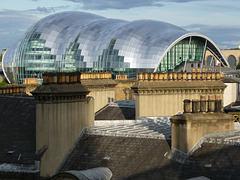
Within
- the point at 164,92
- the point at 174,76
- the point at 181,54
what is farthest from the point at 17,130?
the point at 181,54

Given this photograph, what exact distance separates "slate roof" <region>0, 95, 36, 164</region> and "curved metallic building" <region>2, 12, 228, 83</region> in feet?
243

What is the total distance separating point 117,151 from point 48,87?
555 centimetres

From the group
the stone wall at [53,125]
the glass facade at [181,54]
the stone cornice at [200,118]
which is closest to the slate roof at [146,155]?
the stone wall at [53,125]

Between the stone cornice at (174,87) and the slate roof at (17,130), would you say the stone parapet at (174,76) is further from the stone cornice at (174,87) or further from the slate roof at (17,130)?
the slate roof at (17,130)

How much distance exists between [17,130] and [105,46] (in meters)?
81.9

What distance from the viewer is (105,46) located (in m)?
120

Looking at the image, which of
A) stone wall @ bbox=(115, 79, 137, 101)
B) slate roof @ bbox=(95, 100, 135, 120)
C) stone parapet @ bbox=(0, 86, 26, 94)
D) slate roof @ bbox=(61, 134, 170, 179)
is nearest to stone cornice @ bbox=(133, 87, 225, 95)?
slate roof @ bbox=(95, 100, 135, 120)

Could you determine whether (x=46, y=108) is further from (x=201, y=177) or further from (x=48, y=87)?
(x=201, y=177)

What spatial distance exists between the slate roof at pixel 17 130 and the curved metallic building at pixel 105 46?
74126mm

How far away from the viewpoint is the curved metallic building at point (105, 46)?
4638 inches

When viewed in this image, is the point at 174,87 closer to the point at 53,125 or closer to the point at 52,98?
the point at 52,98

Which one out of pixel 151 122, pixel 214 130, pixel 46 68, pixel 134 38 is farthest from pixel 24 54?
pixel 214 130

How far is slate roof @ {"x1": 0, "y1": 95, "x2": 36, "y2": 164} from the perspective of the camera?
117 feet

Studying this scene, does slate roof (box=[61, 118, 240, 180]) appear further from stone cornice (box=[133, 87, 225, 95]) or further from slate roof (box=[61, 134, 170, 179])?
stone cornice (box=[133, 87, 225, 95])
